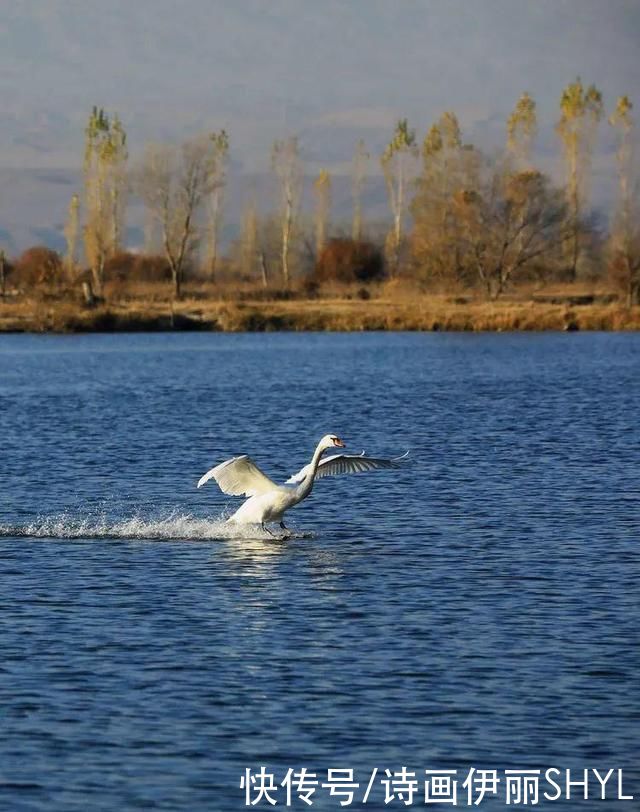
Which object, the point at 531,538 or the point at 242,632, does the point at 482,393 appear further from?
the point at 242,632

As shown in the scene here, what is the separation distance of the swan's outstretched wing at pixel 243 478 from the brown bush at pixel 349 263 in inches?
3380

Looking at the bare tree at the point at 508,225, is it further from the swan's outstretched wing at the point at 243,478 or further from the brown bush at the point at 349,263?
the swan's outstretched wing at the point at 243,478

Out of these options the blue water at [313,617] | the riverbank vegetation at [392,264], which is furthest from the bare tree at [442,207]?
the blue water at [313,617]

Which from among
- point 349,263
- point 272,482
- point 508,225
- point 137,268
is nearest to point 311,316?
point 508,225

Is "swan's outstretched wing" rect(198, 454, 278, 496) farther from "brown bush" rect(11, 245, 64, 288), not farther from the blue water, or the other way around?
"brown bush" rect(11, 245, 64, 288)

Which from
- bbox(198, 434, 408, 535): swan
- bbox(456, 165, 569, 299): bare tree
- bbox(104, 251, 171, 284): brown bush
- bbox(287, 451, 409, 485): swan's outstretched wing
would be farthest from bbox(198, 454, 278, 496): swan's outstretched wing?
bbox(104, 251, 171, 284): brown bush

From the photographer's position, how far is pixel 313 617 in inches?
589

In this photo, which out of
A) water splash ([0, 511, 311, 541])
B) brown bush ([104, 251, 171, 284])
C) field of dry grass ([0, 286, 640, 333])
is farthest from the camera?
brown bush ([104, 251, 171, 284])

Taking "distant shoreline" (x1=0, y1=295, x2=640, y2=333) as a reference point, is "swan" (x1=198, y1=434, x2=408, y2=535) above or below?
below

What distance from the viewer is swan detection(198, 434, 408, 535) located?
1859 centimetres

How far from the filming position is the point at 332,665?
42.6ft

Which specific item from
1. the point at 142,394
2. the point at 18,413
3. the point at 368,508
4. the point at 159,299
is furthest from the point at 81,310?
the point at 368,508

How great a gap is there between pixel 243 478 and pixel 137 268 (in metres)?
94.8

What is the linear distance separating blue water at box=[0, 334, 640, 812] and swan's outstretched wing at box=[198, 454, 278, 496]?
65cm
